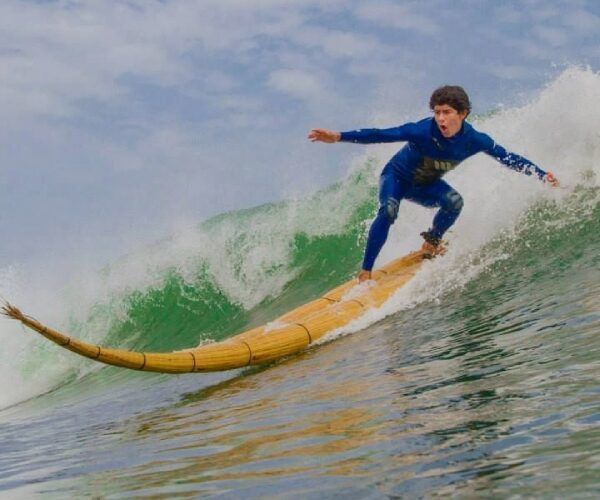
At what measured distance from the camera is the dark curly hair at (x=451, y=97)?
6750 mm

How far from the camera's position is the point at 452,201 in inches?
300

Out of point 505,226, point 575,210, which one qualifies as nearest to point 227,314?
point 505,226

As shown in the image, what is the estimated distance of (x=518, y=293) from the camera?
6359 millimetres

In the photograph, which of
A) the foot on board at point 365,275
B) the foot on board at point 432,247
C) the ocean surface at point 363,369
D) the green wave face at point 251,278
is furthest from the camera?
the green wave face at point 251,278

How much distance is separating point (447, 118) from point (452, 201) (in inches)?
40.4

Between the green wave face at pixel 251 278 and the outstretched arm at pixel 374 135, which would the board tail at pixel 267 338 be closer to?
the outstretched arm at pixel 374 135

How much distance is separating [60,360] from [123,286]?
2.72 m

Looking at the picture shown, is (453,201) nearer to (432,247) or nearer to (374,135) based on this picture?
(432,247)

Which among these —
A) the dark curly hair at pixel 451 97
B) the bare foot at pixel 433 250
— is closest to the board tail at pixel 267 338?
the bare foot at pixel 433 250

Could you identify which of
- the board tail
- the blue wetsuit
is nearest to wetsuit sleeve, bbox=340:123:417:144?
the blue wetsuit

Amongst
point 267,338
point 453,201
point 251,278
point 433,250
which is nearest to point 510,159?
point 453,201

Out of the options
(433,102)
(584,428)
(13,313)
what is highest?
(433,102)

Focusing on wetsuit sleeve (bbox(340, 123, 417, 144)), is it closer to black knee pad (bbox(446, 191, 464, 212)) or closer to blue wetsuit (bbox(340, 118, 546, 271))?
blue wetsuit (bbox(340, 118, 546, 271))

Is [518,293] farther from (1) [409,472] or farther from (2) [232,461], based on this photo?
(1) [409,472]
